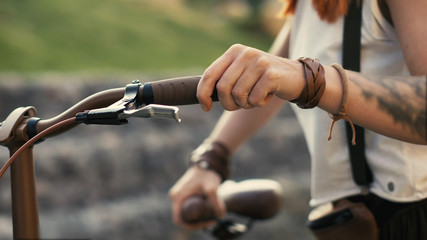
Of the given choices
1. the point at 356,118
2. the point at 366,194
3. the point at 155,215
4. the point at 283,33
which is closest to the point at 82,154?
the point at 155,215

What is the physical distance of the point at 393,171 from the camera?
142 centimetres

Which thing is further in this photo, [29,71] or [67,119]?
[29,71]

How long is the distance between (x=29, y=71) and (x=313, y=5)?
4706 millimetres

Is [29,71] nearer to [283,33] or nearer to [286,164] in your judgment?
[286,164]

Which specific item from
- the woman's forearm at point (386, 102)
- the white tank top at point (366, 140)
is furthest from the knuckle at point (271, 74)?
the white tank top at point (366, 140)

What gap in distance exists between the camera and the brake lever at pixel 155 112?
0.97 m

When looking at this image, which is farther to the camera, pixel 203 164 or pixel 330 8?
pixel 203 164

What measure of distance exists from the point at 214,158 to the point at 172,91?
2.62 ft

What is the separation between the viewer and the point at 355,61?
1422 mm

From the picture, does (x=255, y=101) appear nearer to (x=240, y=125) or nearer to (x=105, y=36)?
(x=240, y=125)

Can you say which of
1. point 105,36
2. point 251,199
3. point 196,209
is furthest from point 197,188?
point 105,36

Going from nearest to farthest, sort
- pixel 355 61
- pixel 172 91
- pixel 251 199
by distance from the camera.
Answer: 1. pixel 172 91
2. pixel 355 61
3. pixel 251 199

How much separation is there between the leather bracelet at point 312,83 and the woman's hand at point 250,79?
0.01 meters

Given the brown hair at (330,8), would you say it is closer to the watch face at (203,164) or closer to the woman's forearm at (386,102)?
the woman's forearm at (386,102)
